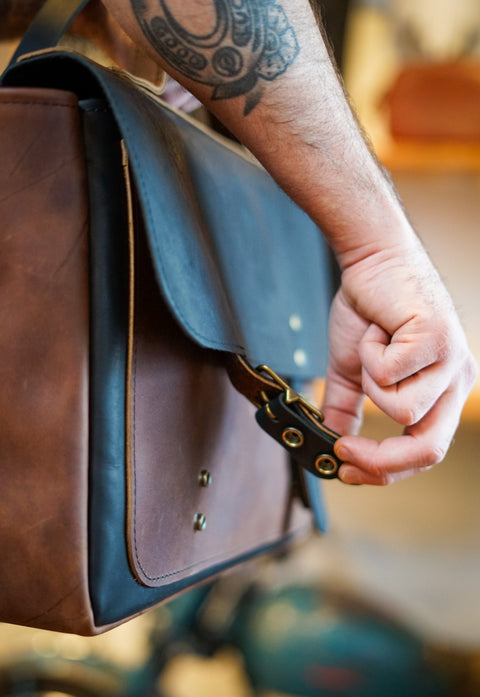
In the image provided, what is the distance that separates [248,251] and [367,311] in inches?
7.0

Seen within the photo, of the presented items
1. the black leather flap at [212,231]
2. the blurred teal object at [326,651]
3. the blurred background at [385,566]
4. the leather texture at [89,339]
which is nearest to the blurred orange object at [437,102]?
the blurred background at [385,566]

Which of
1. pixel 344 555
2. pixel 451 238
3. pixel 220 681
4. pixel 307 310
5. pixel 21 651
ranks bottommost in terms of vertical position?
pixel 344 555

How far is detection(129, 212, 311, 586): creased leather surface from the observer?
475 millimetres

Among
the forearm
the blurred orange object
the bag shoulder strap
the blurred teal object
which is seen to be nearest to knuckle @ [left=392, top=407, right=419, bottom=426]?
the forearm

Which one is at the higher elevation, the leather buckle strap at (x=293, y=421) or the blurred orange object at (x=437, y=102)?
the blurred orange object at (x=437, y=102)

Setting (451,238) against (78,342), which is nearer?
(78,342)

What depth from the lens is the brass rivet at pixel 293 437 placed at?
0.52m

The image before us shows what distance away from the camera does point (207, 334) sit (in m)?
0.48

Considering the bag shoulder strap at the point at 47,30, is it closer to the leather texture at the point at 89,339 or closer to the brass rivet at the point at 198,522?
the leather texture at the point at 89,339

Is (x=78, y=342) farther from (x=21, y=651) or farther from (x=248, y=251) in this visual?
(x=21, y=651)

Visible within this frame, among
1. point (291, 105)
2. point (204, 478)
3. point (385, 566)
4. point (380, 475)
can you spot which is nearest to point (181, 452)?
point (204, 478)

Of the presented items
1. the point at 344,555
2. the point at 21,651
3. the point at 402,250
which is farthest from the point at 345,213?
the point at 344,555

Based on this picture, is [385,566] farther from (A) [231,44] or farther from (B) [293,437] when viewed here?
(A) [231,44]

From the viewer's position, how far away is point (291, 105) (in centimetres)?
45
